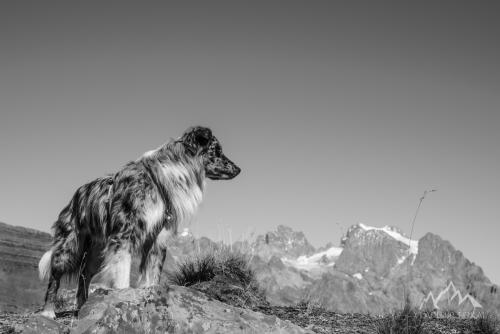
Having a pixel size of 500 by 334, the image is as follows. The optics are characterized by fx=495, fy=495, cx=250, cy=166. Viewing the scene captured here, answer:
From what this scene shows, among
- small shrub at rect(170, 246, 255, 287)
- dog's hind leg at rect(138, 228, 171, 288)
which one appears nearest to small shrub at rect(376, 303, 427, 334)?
dog's hind leg at rect(138, 228, 171, 288)

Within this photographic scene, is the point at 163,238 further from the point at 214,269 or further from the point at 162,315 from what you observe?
the point at 214,269

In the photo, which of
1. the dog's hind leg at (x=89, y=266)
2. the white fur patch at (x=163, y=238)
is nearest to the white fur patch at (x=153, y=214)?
the white fur patch at (x=163, y=238)

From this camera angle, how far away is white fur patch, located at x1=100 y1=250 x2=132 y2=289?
5055 millimetres

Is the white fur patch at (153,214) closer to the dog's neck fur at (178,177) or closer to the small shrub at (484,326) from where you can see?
the dog's neck fur at (178,177)

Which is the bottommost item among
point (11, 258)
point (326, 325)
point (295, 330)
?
point (11, 258)

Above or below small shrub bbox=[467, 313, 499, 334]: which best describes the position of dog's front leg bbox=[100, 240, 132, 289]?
above

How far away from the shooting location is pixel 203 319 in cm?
433

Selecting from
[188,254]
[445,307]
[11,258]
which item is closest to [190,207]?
[188,254]

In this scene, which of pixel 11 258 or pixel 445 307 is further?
pixel 11 258

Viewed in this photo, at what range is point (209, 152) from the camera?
6.44m

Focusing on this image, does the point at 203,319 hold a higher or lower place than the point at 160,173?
lower

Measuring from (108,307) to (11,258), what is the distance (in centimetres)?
1251

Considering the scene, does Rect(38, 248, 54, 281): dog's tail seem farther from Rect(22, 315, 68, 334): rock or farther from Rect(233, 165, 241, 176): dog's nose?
Rect(233, 165, 241, 176): dog's nose

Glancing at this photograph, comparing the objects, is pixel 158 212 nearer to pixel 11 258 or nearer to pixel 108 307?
pixel 108 307
